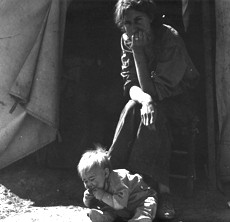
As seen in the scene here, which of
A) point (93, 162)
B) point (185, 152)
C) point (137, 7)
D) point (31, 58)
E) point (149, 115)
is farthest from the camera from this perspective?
point (31, 58)

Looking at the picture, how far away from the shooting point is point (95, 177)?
13.0ft

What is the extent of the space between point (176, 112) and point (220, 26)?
2.78 ft

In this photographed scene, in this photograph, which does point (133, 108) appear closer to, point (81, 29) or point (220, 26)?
point (220, 26)

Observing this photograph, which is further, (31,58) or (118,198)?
(31,58)

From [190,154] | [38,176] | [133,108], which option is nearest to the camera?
[133,108]

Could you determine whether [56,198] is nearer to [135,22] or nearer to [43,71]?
[43,71]

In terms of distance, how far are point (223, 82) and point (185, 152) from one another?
69 centimetres

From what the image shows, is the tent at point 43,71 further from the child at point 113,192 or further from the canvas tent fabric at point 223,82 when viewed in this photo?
the child at point 113,192

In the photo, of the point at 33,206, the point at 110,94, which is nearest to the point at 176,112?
the point at 110,94

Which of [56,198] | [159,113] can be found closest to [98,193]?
[159,113]

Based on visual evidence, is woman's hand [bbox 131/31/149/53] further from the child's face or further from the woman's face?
the child's face

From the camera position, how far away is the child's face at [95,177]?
392 centimetres

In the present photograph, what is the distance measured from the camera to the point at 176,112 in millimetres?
4531

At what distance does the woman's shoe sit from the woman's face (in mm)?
1290
